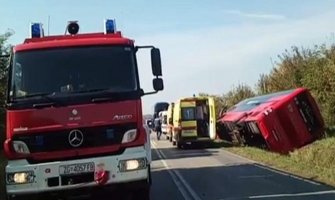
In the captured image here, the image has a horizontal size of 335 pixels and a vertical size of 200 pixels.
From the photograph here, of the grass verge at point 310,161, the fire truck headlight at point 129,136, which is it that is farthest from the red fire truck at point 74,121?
the grass verge at point 310,161

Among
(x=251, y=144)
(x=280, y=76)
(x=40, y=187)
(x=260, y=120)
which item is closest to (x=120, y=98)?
(x=40, y=187)

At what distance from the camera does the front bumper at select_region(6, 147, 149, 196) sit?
1035 cm

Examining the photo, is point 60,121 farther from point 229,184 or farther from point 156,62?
point 229,184

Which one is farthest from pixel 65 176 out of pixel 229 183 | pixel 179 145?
pixel 179 145

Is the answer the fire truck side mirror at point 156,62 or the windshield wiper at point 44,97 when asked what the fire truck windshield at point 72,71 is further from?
the fire truck side mirror at point 156,62

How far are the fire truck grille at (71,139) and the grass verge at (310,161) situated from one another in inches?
269

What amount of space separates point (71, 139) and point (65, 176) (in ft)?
2.03

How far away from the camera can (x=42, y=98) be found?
Answer: 10609 millimetres

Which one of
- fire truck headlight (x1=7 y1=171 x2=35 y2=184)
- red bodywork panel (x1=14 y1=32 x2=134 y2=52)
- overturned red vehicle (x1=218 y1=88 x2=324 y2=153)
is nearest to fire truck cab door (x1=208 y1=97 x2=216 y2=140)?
overturned red vehicle (x1=218 y1=88 x2=324 y2=153)

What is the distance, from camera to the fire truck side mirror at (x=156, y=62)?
37.7 feet

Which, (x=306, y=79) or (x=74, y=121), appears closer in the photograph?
(x=74, y=121)

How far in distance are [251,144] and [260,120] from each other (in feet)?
21.9

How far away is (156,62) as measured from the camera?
1152 centimetres

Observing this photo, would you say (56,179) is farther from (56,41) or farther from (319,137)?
(319,137)
